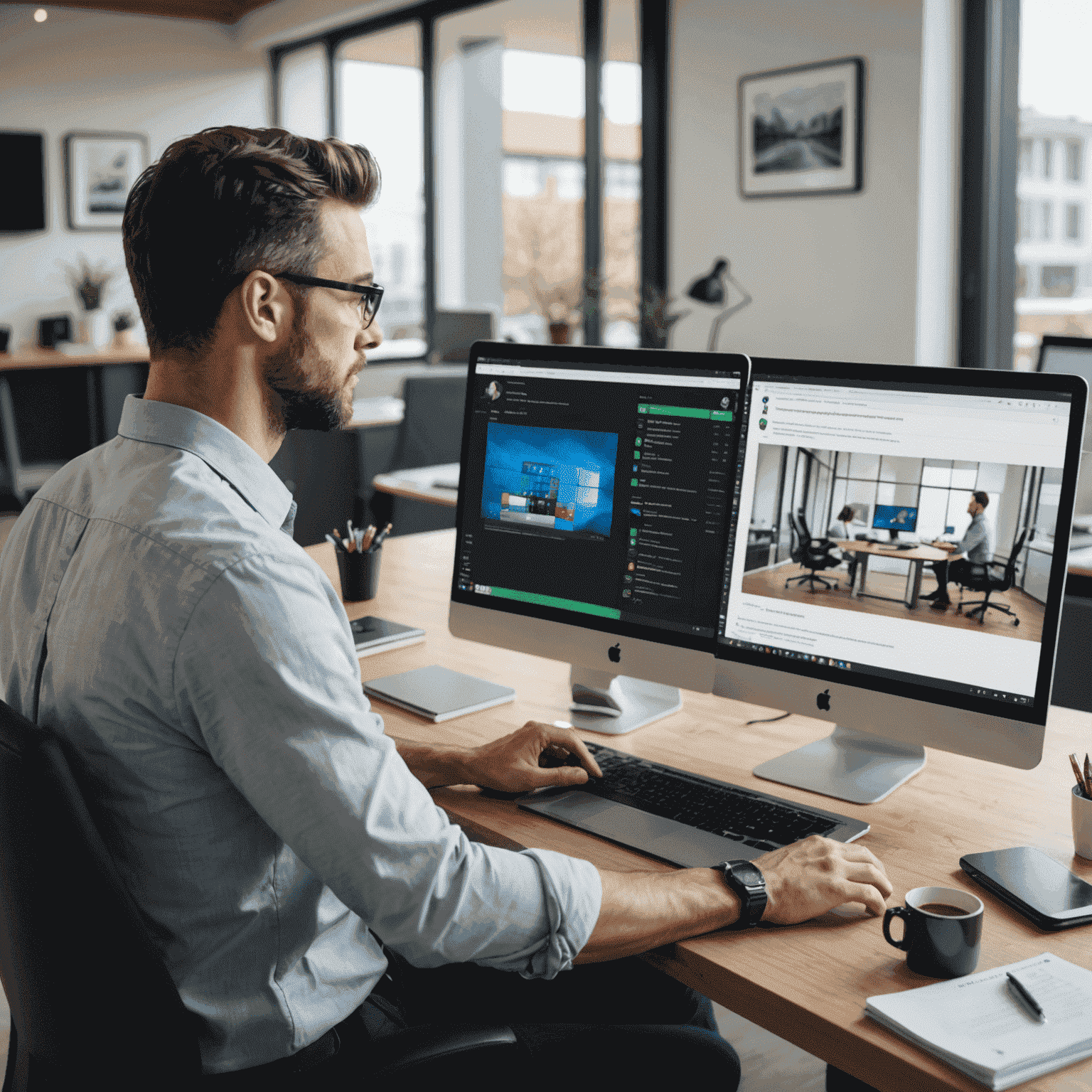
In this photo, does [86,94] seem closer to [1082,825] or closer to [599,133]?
[599,133]

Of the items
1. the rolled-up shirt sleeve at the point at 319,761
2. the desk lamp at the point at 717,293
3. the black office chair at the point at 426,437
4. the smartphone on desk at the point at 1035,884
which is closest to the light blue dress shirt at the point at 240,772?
the rolled-up shirt sleeve at the point at 319,761

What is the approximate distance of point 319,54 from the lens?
7953 mm

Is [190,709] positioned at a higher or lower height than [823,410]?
lower

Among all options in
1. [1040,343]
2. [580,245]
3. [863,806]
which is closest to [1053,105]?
[1040,343]

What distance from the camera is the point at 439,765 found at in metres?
1.33

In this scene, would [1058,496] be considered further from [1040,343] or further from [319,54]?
[319,54]

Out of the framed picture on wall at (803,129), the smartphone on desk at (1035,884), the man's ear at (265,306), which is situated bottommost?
the smartphone on desk at (1035,884)

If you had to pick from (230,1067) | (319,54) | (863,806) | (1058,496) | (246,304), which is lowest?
(230,1067)

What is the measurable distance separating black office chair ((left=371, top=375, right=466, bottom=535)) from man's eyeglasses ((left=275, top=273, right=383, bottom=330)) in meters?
2.53

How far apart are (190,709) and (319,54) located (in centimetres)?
806

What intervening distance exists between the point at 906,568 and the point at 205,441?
735 millimetres

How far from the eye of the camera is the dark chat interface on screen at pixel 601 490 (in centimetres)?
137

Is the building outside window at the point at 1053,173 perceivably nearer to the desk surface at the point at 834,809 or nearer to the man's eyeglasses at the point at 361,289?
the desk surface at the point at 834,809

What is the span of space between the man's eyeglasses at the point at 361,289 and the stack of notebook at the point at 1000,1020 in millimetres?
789
